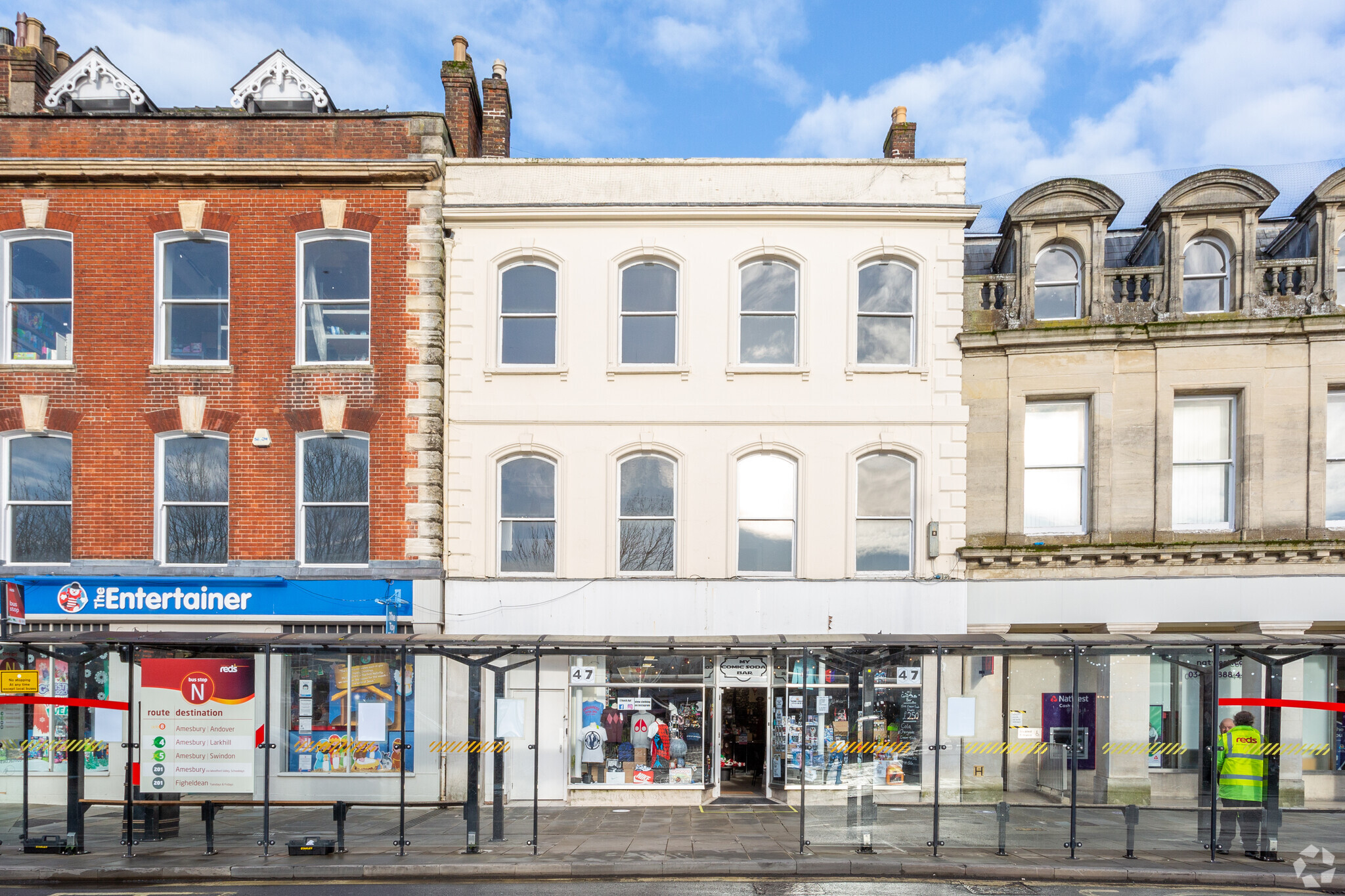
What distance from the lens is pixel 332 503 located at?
1349cm

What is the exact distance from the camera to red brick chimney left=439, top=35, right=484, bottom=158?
1457 centimetres

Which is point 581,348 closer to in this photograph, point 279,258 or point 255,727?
point 279,258

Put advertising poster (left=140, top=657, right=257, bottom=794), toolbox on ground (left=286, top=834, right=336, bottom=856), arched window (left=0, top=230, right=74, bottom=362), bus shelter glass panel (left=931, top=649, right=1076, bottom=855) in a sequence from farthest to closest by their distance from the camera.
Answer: arched window (left=0, top=230, right=74, bottom=362), bus shelter glass panel (left=931, top=649, right=1076, bottom=855), advertising poster (left=140, top=657, right=257, bottom=794), toolbox on ground (left=286, top=834, right=336, bottom=856)

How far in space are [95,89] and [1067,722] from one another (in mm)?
20788

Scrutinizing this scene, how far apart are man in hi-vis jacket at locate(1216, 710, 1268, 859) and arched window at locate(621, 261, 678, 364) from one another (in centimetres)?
994

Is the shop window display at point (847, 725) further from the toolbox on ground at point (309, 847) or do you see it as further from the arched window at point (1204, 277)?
the arched window at point (1204, 277)

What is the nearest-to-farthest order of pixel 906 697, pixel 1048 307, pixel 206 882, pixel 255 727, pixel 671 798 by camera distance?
pixel 206 882 < pixel 255 727 < pixel 906 697 < pixel 671 798 < pixel 1048 307

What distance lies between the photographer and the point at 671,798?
13.0 meters

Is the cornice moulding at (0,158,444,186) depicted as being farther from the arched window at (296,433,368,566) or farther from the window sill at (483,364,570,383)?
the arched window at (296,433,368,566)

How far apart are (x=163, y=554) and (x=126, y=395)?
281 centimetres

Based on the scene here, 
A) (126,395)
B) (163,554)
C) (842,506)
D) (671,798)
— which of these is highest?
(126,395)

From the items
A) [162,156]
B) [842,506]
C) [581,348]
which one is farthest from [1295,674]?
[162,156]

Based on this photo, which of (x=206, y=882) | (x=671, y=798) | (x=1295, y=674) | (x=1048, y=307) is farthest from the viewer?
(x=1048, y=307)

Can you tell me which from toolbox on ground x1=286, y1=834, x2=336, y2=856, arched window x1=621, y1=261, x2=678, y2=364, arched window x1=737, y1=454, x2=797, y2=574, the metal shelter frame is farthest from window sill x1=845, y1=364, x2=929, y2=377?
toolbox on ground x1=286, y1=834, x2=336, y2=856
